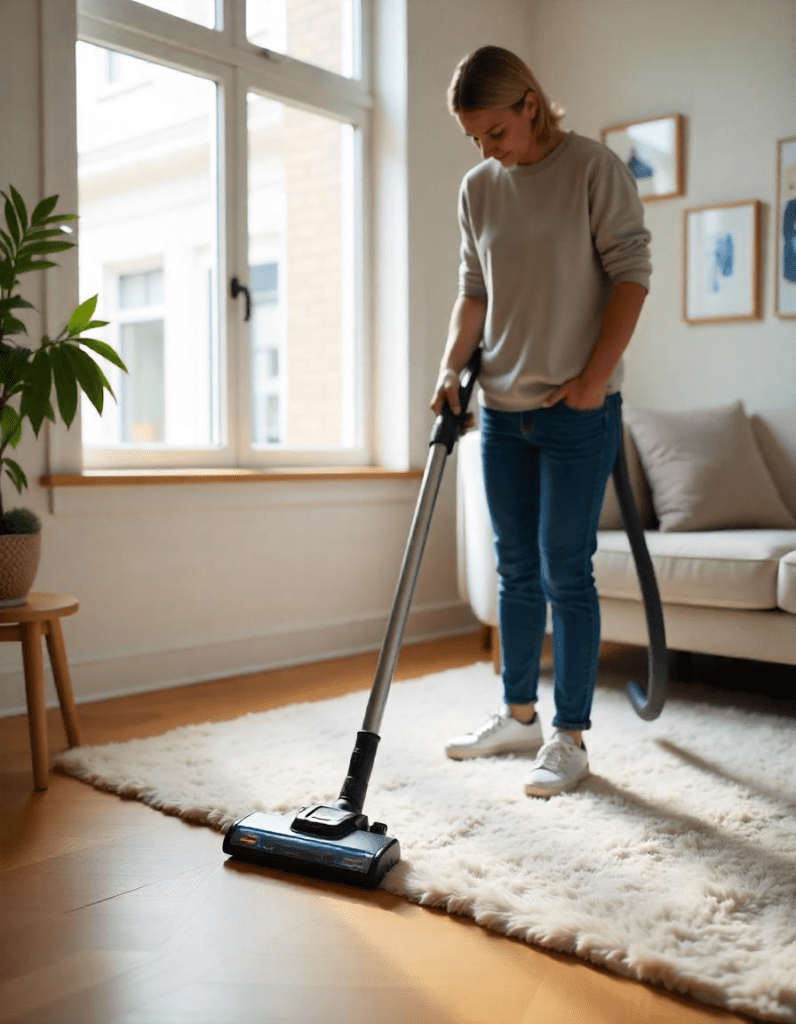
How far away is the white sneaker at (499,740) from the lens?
2.24 m

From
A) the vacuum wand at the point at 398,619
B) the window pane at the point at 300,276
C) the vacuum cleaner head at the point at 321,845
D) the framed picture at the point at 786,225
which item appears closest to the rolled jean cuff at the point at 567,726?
the vacuum wand at the point at 398,619

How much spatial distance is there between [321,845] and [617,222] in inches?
46.0

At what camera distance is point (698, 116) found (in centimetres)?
375

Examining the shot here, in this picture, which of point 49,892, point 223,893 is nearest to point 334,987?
point 223,893

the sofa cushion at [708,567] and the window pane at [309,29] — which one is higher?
the window pane at [309,29]

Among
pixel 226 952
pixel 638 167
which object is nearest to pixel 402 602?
pixel 226 952

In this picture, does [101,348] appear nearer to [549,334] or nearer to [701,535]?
[549,334]

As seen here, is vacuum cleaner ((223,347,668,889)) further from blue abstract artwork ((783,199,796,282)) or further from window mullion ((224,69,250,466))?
blue abstract artwork ((783,199,796,282))

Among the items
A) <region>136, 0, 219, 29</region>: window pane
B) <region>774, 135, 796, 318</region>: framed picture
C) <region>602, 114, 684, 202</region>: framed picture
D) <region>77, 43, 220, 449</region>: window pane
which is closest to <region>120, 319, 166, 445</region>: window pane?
<region>77, 43, 220, 449</region>: window pane

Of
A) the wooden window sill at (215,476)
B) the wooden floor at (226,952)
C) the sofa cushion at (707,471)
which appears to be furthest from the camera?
the sofa cushion at (707,471)

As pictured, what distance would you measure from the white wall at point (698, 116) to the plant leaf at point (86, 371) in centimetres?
232

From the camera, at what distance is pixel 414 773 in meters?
2.14

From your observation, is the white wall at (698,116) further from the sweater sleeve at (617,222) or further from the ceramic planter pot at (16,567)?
the ceramic planter pot at (16,567)

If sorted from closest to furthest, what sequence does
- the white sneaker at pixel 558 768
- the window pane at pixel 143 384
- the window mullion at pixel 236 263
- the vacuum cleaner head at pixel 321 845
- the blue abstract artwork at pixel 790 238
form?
the vacuum cleaner head at pixel 321 845, the white sneaker at pixel 558 768, the window pane at pixel 143 384, the window mullion at pixel 236 263, the blue abstract artwork at pixel 790 238
